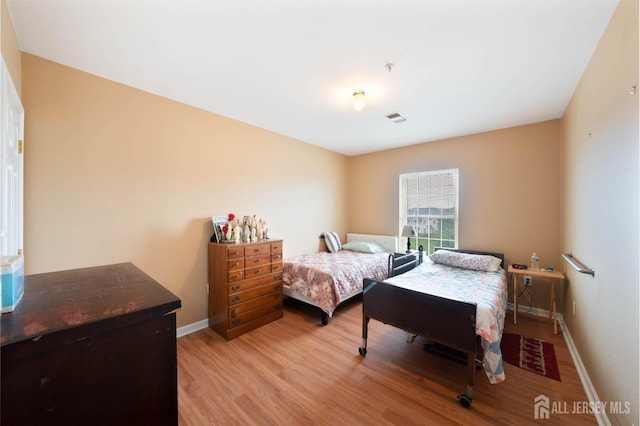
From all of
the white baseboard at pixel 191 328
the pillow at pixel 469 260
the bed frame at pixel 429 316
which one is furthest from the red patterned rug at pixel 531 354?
the white baseboard at pixel 191 328

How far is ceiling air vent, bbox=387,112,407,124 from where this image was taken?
3136 mm

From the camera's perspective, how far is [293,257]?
4.03m

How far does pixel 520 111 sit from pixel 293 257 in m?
3.59

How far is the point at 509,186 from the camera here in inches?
140

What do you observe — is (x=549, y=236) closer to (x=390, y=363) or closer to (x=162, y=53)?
(x=390, y=363)

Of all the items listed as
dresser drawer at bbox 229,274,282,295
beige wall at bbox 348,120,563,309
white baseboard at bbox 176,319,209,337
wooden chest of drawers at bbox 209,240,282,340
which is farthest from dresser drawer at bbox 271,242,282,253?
beige wall at bbox 348,120,563,309

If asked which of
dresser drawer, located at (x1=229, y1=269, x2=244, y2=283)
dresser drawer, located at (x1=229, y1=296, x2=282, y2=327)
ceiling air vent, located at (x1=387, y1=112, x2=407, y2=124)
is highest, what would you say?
ceiling air vent, located at (x1=387, y1=112, x2=407, y2=124)

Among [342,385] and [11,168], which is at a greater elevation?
[11,168]

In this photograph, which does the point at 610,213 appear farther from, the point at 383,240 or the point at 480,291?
the point at 383,240

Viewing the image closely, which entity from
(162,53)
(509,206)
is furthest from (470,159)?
(162,53)

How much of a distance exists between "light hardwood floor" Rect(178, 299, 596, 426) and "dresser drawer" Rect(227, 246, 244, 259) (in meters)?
0.89

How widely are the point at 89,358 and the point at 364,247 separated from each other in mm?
4150

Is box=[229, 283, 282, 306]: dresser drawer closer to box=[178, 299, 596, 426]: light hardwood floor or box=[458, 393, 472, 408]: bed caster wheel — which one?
box=[178, 299, 596, 426]: light hardwood floor

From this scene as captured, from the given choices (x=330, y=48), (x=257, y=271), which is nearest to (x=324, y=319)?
(x=257, y=271)
